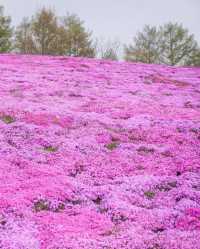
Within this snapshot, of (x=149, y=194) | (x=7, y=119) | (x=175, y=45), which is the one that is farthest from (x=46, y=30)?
(x=149, y=194)

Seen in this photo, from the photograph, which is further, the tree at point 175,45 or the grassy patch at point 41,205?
the tree at point 175,45

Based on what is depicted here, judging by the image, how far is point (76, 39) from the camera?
7969 centimetres

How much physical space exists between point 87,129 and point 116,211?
8.97m

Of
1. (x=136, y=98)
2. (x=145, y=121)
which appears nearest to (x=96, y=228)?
(x=145, y=121)

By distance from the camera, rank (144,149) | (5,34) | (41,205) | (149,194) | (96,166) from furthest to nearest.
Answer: (5,34) < (144,149) < (96,166) < (149,194) < (41,205)

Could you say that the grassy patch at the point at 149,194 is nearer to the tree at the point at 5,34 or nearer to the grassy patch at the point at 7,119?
the grassy patch at the point at 7,119

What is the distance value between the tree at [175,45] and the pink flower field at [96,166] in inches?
2012

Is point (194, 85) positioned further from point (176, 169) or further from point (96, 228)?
point (96, 228)

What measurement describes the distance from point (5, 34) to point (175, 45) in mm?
31332

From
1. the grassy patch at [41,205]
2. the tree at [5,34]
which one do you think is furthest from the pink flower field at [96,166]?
the tree at [5,34]

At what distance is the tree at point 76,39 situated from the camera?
79125 mm

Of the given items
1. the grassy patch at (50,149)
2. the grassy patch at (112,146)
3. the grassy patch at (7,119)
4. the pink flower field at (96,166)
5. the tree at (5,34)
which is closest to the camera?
the pink flower field at (96,166)

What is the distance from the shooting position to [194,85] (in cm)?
3844

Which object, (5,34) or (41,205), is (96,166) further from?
(5,34)
